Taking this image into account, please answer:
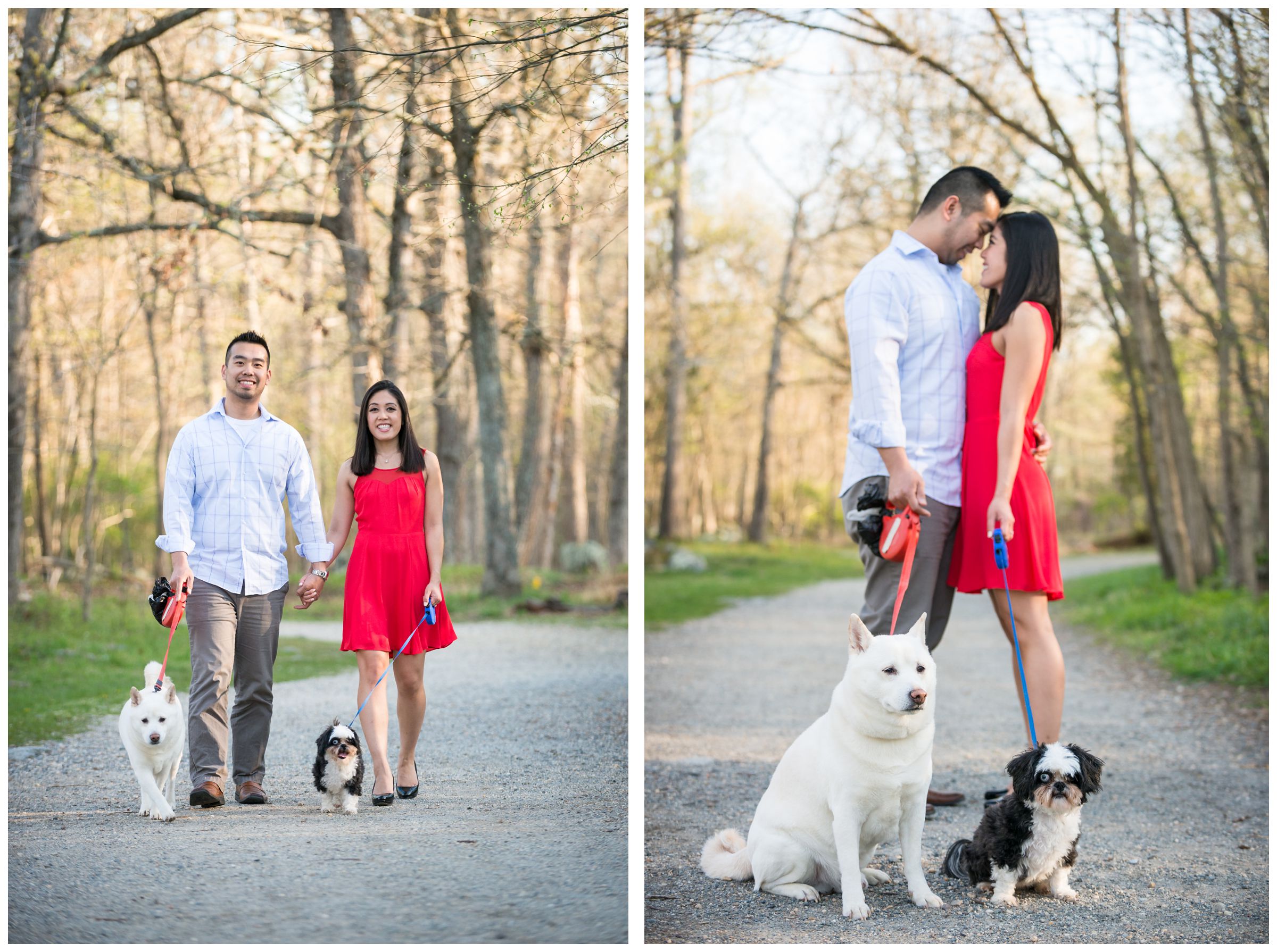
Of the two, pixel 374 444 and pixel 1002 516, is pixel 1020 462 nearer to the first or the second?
pixel 1002 516

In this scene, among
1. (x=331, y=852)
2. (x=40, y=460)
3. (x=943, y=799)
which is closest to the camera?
(x=331, y=852)

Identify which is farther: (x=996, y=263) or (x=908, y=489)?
(x=996, y=263)

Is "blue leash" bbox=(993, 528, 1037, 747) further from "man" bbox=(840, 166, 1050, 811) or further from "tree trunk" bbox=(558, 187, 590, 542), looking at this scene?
"tree trunk" bbox=(558, 187, 590, 542)

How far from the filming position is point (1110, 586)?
43.9ft

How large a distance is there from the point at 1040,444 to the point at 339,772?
8.03ft

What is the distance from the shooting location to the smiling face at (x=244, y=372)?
3.50m

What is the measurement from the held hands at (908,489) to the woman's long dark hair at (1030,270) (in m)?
0.56

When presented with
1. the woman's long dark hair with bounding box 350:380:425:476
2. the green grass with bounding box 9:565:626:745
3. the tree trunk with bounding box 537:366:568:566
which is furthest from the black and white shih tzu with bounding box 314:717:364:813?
the tree trunk with bounding box 537:366:568:566

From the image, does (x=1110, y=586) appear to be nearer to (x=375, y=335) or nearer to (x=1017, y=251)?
(x=375, y=335)

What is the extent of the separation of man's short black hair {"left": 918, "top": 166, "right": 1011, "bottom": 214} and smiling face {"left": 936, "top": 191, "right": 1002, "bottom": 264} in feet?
0.04

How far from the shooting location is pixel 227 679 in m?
3.48

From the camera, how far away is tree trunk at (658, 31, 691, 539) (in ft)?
55.9

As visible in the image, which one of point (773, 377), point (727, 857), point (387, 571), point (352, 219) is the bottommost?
point (727, 857)

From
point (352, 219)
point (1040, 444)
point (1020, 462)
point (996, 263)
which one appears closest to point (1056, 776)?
point (1020, 462)
